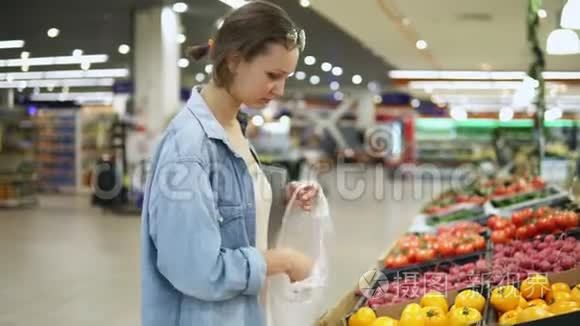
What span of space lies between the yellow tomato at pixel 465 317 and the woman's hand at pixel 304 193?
0.63 meters

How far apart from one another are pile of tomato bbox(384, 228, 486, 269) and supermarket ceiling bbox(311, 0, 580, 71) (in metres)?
1.09

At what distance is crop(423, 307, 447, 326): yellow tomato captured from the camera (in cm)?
183

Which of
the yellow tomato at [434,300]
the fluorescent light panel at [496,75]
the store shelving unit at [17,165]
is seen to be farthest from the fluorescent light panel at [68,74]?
the fluorescent light panel at [496,75]

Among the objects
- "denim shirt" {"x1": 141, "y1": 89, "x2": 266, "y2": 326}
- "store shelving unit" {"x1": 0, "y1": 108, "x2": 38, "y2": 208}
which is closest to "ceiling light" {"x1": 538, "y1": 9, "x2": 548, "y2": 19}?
"denim shirt" {"x1": 141, "y1": 89, "x2": 266, "y2": 326}

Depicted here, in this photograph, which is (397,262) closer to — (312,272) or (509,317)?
(509,317)

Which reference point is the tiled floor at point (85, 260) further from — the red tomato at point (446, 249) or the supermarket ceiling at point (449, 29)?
the supermarket ceiling at point (449, 29)

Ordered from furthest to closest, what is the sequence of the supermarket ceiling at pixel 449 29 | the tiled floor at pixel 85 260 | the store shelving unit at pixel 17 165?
the store shelving unit at pixel 17 165 → the tiled floor at pixel 85 260 → the supermarket ceiling at pixel 449 29

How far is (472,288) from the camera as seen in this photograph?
210 cm

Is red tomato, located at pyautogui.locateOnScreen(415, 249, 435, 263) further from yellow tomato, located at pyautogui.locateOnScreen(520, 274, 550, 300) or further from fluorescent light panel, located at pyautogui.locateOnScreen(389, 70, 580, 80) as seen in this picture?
yellow tomato, located at pyautogui.locateOnScreen(520, 274, 550, 300)

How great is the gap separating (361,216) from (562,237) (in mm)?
8611

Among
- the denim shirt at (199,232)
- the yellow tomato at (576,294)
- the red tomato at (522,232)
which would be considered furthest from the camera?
the red tomato at (522,232)

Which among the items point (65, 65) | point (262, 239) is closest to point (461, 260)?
point (262, 239)

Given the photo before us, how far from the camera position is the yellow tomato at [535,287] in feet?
6.26

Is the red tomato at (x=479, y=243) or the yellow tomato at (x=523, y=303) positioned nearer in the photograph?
the yellow tomato at (x=523, y=303)
